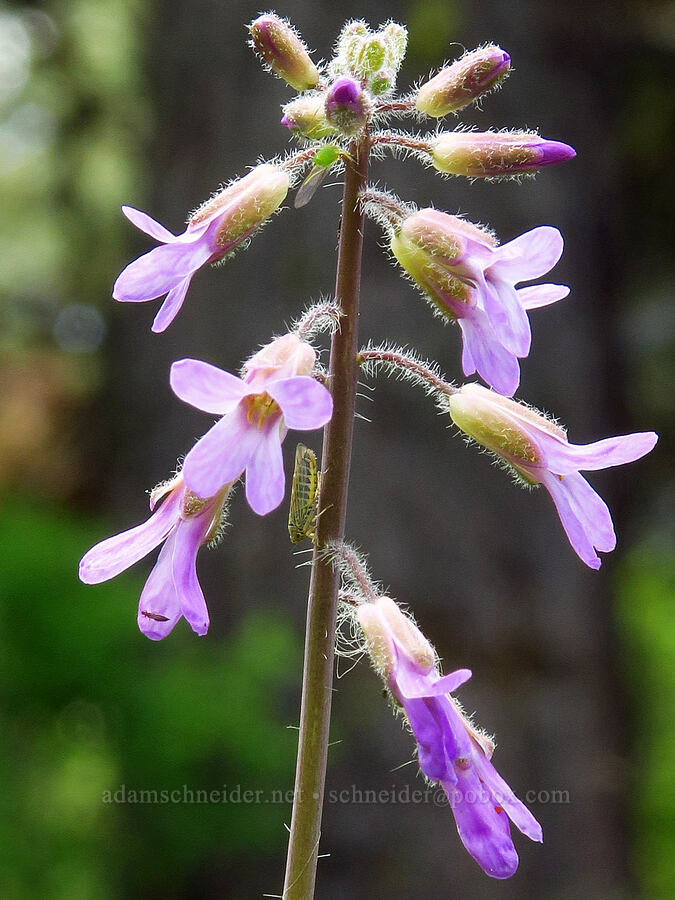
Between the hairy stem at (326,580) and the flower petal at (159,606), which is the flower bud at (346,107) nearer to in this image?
the hairy stem at (326,580)

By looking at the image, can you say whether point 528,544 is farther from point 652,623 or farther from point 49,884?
point 652,623

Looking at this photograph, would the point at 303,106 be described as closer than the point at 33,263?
Yes

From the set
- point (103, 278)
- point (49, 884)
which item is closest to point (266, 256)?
point (49, 884)

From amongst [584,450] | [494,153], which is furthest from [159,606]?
[494,153]

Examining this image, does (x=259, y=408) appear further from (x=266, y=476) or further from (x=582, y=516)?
(x=582, y=516)

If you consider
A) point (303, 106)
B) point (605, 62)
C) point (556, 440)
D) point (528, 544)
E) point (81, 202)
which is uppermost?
point (81, 202)

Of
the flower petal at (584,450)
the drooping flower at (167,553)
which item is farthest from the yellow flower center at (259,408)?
the flower petal at (584,450)

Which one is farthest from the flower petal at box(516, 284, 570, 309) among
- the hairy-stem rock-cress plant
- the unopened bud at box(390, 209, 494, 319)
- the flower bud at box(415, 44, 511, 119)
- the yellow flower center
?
the yellow flower center

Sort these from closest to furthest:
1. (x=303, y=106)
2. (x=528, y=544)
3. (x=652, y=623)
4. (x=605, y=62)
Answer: (x=303, y=106)
(x=528, y=544)
(x=605, y=62)
(x=652, y=623)
